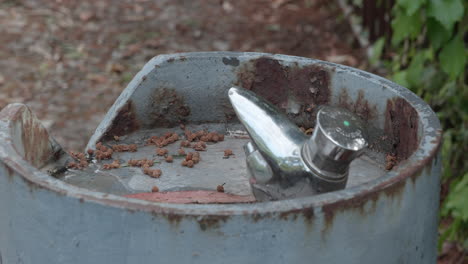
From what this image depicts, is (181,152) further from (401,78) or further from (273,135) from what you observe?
(401,78)

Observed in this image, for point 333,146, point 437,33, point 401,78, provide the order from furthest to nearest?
point 401,78 → point 437,33 → point 333,146

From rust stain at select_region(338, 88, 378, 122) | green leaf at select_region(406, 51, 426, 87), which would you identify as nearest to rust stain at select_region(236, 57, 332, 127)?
rust stain at select_region(338, 88, 378, 122)

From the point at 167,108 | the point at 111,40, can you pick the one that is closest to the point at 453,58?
the point at 167,108

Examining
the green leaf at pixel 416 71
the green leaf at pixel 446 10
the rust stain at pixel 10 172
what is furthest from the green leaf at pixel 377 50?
the rust stain at pixel 10 172

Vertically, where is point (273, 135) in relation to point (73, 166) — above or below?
above

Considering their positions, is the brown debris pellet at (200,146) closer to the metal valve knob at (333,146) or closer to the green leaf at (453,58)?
the metal valve knob at (333,146)

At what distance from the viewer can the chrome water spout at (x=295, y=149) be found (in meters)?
0.91

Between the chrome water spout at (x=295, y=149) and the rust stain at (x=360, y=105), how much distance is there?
24cm

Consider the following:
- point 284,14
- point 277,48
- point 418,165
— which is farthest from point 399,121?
point 284,14

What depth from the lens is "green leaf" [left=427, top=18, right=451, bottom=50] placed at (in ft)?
7.35

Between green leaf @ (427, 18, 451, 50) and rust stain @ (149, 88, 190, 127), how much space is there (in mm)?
1149

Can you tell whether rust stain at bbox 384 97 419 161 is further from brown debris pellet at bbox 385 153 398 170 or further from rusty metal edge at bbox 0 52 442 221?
rusty metal edge at bbox 0 52 442 221

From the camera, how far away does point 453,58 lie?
7.45ft

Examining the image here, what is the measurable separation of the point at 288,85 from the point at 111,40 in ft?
9.59
